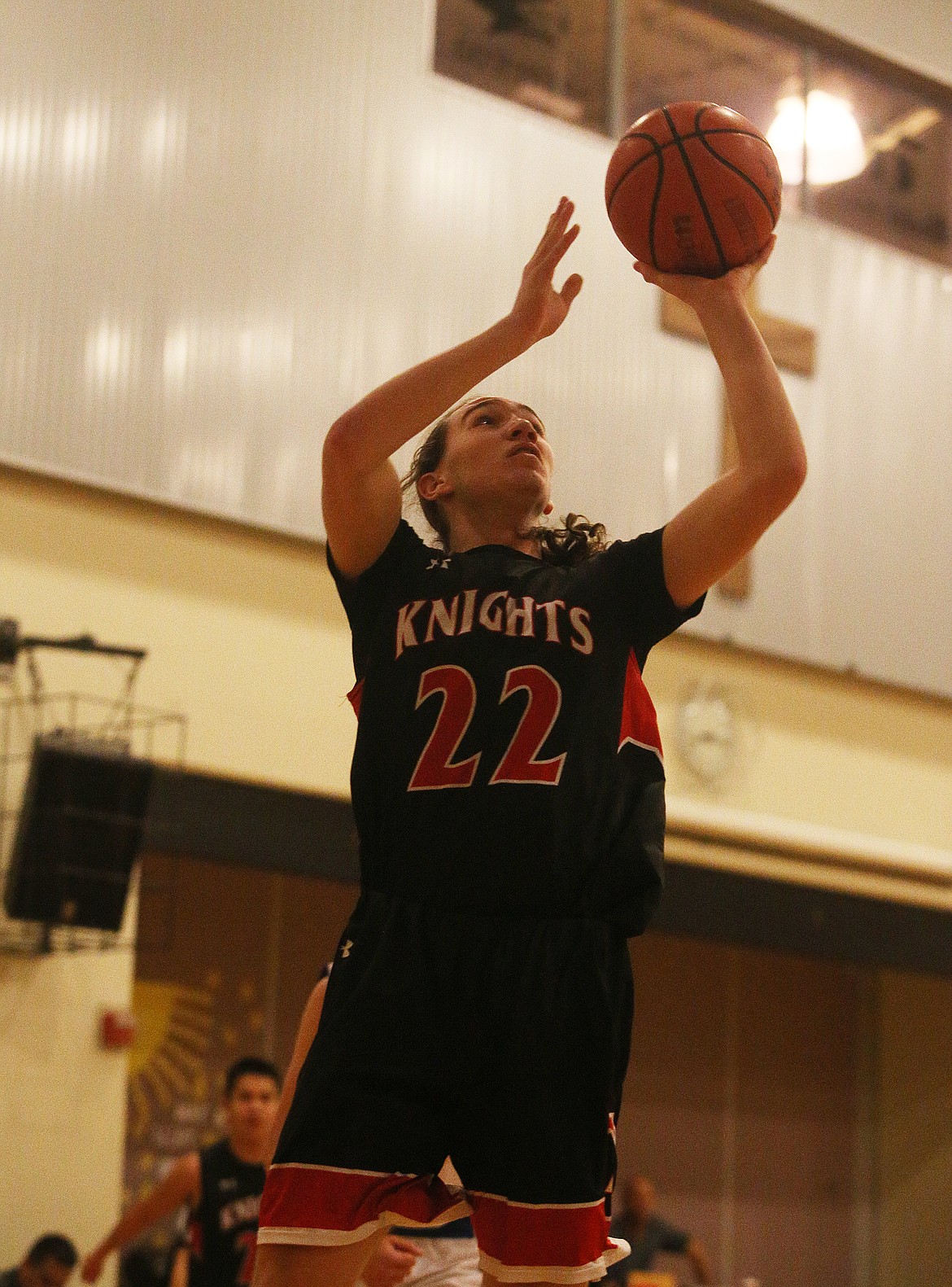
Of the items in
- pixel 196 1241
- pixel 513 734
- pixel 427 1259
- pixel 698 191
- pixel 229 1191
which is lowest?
pixel 196 1241

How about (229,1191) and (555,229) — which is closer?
(555,229)

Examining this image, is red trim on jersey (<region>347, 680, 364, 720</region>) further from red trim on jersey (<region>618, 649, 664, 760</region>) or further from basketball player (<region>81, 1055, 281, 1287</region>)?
basketball player (<region>81, 1055, 281, 1287</region>)

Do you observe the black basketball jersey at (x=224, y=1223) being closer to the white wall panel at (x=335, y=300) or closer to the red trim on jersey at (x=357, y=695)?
the white wall panel at (x=335, y=300)

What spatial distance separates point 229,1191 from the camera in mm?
5629

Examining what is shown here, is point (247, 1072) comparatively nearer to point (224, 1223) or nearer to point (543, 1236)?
point (224, 1223)

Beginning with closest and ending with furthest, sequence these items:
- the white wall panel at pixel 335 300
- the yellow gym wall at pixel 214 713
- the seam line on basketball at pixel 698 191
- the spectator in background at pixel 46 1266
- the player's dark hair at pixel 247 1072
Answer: the seam line on basketball at pixel 698 191 → the player's dark hair at pixel 247 1072 → the spectator in background at pixel 46 1266 → the yellow gym wall at pixel 214 713 → the white wall panel at pixel 335 300

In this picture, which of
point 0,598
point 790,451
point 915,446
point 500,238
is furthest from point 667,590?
point 915,446

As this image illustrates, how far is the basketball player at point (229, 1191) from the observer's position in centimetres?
553

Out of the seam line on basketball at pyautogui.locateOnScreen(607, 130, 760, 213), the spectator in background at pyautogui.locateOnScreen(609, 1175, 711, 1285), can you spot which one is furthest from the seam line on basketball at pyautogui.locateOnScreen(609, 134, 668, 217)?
the spectator in background at pyautogui.locateOnScreen(609, 1175, 711, 1285)

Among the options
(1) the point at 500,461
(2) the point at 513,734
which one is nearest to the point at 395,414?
(1) the point at 500,461

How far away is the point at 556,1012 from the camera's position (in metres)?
2.20

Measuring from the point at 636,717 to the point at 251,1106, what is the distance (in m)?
3.80

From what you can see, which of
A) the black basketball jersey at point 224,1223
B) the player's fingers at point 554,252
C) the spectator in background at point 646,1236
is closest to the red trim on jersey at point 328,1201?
the player's fingers at point 554,252

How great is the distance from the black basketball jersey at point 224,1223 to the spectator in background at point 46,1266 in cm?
85
